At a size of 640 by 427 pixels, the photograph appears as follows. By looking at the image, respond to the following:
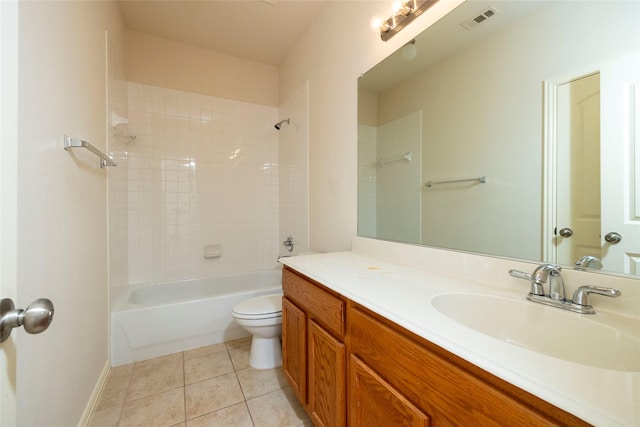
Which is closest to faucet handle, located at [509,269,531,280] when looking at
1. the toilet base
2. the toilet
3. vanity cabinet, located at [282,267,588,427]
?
vanity cabinet, located at [282,267,588,427]

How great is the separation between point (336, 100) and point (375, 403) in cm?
181

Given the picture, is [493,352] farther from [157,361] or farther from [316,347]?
[157,361]

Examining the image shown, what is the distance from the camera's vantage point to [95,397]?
1394 millimetres

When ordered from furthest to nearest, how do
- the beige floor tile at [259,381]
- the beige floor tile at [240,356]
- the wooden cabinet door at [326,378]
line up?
the beige floor tile at [240,356] < the beige floor tile at [259,381] < the wooden cabinet door at [326,378]

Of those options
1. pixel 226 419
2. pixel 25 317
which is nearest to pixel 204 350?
pixel 226 419

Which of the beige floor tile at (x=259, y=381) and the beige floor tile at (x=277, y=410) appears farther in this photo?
the beige floor tile at (x=259, y=381)

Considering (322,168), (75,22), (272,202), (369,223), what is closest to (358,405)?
(369,223)

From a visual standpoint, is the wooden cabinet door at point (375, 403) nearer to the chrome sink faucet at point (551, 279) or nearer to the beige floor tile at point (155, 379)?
the chrome sink faucet at point (551, 279)

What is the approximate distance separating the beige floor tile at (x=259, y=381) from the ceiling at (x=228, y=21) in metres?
2.69

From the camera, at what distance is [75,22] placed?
46.6 inches

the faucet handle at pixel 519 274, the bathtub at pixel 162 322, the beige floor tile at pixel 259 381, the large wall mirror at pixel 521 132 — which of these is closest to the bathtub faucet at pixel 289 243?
the bathtub at pixel 162 322

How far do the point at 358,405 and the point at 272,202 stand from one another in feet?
7.79

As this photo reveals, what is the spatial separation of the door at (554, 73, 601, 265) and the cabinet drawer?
2.46 ft

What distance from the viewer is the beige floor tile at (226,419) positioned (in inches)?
49.9
